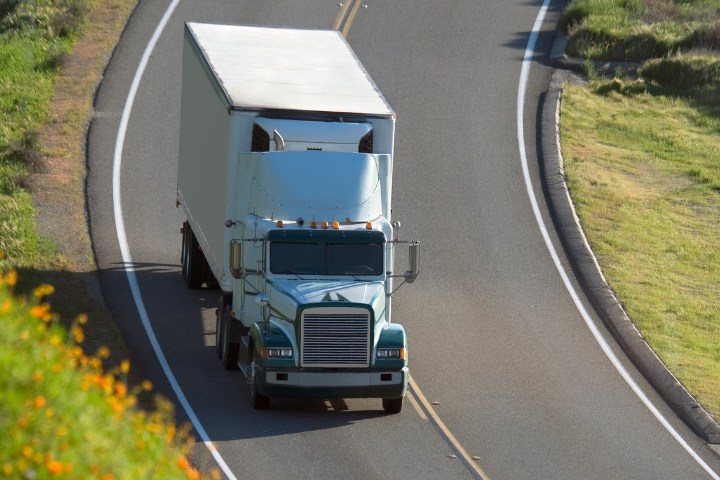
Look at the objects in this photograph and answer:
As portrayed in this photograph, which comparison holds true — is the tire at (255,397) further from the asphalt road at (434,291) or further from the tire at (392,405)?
the tire at (392,405)

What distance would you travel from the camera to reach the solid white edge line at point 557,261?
2128 centimetres

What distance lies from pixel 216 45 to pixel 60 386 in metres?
14.6

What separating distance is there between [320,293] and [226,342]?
271 cm

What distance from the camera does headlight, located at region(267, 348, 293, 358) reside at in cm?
1969

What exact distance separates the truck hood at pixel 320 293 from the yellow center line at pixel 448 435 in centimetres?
172

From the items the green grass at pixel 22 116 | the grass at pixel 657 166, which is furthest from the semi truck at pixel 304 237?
the grass at pixel 657 166

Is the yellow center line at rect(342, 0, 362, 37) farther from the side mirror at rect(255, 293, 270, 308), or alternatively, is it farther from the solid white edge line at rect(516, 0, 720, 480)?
the side mirror at rect(255, 293, 270, 308)

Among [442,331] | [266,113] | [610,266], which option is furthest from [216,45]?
[610,266]

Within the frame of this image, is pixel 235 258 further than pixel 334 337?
Yes

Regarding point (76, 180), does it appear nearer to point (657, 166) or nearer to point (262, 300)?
point (262, 300)

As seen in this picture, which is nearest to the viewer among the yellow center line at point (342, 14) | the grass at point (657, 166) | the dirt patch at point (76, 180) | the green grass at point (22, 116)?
the dirt patch at point (76, 180)

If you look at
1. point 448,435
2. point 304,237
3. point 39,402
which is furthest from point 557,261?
point 39,402

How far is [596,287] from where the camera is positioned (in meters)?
27.3

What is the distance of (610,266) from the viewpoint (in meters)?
28.5
